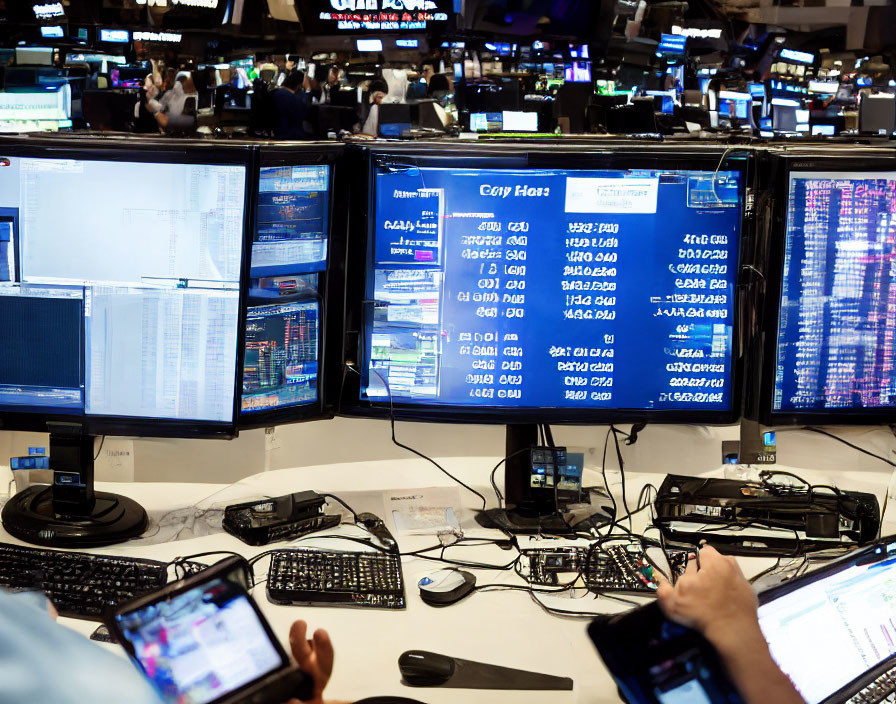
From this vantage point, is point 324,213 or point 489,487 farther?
point 489,487

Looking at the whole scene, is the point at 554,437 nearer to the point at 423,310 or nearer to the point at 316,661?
the point at 423,310

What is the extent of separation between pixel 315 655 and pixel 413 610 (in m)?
0.38

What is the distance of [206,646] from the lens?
3.47 ft

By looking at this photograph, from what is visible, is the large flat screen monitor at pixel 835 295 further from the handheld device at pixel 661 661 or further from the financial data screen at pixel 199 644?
the financial data screen at pixel 199 644

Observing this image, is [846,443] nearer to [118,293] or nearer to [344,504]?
[344,504]

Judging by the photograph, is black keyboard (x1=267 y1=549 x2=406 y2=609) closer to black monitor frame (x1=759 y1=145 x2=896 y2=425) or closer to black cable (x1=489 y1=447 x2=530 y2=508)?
black cable (x1=489 y1=447 x2=530 y2=508)

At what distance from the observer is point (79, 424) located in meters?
1.60

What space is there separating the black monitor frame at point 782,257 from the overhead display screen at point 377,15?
8672 millimetres

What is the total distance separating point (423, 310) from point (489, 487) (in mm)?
447

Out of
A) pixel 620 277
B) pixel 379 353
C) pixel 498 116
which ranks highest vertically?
pixel 498 116

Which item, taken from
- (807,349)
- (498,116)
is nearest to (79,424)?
(807,349)

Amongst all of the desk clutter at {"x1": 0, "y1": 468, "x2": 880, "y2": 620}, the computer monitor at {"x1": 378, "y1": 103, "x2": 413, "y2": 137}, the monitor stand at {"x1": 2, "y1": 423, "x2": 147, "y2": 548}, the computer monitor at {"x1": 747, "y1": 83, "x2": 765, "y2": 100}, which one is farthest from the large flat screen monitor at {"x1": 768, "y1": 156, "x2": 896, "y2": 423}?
the computer monitor at {"x1": 747, "y1": 83, "x2": 765, "y2": 100}

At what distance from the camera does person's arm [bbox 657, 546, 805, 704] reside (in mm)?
1013

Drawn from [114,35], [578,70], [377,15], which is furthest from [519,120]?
[114,35]
